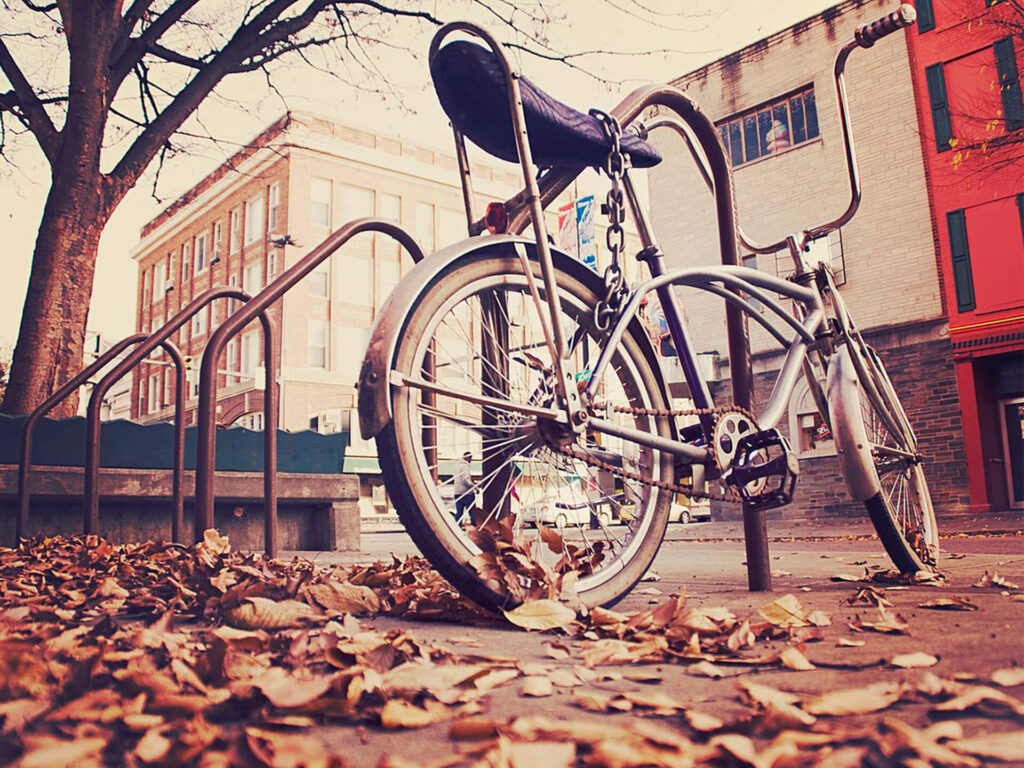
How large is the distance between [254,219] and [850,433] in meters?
36.1

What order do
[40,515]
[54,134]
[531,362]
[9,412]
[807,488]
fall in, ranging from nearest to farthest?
[531,362] → [40,515] → [9,412] → [54,134] → [807,488]

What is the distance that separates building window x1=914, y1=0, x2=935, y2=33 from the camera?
1565 centimetres

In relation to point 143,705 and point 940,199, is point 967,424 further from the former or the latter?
point 143,705

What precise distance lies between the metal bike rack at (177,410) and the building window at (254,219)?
3256 centimetres

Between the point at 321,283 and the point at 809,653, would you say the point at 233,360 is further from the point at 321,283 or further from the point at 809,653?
the point at 809,653

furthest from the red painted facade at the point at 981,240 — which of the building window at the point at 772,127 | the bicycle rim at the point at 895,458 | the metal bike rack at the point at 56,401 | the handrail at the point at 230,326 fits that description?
the handrail at the point at 230,326

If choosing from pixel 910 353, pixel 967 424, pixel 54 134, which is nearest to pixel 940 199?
pixel 910 353

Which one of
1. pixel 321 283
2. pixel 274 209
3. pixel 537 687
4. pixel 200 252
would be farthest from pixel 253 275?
pixel 537 687

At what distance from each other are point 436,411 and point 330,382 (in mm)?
32475

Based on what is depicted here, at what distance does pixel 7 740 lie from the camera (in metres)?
0.98

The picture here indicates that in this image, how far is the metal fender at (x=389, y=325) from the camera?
188 cm

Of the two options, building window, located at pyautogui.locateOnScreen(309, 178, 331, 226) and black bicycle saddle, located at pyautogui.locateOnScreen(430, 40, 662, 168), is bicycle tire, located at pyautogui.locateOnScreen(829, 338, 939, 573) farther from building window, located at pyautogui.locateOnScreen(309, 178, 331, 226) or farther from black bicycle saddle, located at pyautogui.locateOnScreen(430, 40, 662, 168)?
building window, located at pyautogui.locateOnScreen(309, 178, 331, 226)

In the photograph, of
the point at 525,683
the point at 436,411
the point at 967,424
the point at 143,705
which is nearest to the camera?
the point at 143,705

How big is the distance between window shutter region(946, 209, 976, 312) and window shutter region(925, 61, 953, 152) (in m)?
1.35
